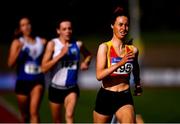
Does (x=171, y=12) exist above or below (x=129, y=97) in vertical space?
below

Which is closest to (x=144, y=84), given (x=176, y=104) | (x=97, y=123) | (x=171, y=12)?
(x=176, y=104)

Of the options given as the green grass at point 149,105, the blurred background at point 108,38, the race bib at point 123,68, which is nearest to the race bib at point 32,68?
the blurred background at point 108,38

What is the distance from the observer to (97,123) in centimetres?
784

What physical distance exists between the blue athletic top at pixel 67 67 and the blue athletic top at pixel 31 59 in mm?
851

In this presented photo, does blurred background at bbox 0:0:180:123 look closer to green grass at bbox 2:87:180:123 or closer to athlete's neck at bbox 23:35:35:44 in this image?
green grass at bbox 2:87:180:123

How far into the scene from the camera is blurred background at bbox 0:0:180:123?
50.1 ft

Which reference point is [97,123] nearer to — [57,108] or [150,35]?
[57,108]

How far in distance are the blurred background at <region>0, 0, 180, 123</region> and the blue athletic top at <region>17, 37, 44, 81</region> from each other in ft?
1.76

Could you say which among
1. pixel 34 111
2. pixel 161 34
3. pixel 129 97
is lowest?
pixel 161 34

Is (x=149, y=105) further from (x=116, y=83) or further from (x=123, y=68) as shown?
(x=123, y=68)

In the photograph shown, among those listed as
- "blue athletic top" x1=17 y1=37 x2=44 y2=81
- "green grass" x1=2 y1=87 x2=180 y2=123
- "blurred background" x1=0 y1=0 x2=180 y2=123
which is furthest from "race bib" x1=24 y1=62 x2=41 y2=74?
"green grass" x1=2 y1=87 x2=180 y2=123

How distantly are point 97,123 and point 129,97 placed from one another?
528mm

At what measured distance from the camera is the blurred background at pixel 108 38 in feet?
50.1

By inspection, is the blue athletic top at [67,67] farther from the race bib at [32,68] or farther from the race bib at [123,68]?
the race bib at [123,68]
